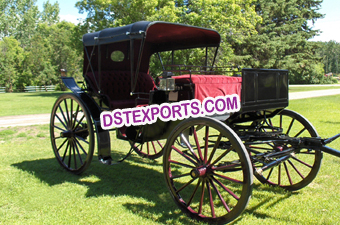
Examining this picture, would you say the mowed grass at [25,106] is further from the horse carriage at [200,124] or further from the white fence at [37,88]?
the white fence at [37,88]

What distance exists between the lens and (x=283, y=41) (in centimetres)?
3134

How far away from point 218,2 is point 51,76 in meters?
27.5

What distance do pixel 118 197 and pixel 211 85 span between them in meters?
1.94

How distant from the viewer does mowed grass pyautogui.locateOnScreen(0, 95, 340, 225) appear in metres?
3.41

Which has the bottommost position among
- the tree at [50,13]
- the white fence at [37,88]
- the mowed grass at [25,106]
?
the mowed grass at [25,106]

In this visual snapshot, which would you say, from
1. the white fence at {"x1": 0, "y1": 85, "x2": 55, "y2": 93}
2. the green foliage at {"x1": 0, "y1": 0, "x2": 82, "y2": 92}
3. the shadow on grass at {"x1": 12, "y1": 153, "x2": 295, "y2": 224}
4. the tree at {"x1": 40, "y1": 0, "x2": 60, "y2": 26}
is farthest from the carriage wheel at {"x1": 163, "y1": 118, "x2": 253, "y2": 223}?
the tree at {"x1": 40, "y1": 0, "x2": 60, "y2": 26}

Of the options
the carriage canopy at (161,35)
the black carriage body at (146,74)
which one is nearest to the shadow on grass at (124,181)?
the black carriage body at (146,74)

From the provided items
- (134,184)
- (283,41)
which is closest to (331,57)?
(283,41)

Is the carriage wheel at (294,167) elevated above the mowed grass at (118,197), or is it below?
above

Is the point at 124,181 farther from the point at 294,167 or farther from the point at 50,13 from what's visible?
the point at 50,13

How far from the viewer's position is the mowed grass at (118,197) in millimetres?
3410

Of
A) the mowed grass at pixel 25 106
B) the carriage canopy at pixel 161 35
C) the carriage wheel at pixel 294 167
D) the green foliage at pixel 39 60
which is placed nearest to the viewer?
the carriage wheel at pixel 294 167

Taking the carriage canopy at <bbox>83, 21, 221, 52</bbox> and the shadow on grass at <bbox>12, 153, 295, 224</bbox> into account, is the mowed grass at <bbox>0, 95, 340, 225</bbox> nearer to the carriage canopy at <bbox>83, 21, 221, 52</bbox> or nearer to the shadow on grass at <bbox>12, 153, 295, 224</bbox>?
the shadow on grass at <bbox>12, 153, 295, 224</bbox>

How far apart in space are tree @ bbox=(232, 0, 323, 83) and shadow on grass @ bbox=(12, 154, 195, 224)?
24160 mm
